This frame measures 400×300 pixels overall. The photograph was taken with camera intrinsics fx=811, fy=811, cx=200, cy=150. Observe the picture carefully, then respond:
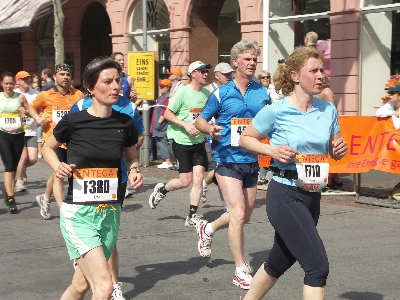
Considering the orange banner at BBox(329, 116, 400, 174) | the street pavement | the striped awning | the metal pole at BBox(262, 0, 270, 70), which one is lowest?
the street pavement

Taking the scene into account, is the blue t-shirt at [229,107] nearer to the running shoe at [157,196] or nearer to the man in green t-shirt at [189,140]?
the man in green t-shirt at [189,140]

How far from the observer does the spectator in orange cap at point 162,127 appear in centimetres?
1588

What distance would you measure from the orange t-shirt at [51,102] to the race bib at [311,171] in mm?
4851

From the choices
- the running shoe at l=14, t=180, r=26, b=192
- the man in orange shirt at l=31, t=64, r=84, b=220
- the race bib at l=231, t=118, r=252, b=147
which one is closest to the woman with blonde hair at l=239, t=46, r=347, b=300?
the race bib at l=231, t=118, r=252, b=147

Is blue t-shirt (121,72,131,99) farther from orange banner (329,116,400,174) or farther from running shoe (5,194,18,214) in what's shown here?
orange banner (329,116,400,174)

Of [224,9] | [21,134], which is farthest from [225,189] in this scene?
[224,9]

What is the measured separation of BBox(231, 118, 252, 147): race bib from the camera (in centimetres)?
703

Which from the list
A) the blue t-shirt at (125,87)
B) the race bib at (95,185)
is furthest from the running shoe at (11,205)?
the race bib at (95,185)

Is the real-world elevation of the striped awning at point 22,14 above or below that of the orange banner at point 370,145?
above

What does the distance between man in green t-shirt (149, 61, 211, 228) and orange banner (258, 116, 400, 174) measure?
2.48 meters

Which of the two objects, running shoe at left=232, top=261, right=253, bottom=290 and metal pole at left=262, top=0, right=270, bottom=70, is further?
metal pole at left=262, top=0, right=270, bottom=70

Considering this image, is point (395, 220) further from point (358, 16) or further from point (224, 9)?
point (224, 9)

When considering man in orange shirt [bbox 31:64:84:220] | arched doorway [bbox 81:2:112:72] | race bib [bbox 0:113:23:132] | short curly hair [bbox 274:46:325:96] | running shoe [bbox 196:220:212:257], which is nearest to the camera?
short curly hair [bbox 274:46:325:96]

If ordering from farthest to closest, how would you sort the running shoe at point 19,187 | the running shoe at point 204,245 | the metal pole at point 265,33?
the metal pole at point 265,33, the running shoe at point 19,187, the running shoe at point 204,245
